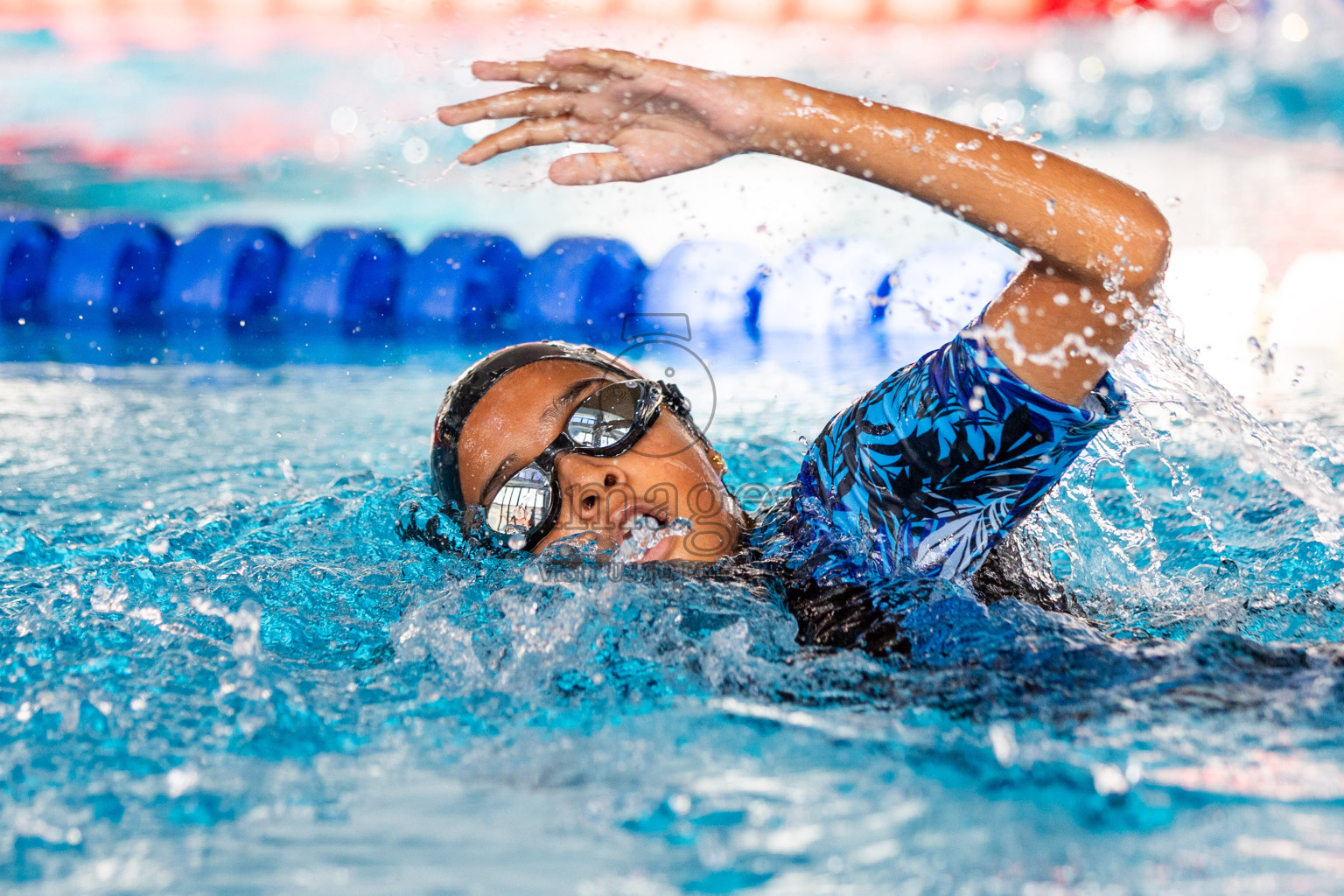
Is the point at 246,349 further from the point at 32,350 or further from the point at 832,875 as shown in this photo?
the point at 832,875

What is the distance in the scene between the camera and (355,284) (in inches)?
218

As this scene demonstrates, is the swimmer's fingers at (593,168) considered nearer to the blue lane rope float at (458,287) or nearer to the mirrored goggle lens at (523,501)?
the mirrored goggle lens at (523,501)

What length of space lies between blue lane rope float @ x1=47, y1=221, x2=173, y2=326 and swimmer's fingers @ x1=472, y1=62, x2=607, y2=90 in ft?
16.2

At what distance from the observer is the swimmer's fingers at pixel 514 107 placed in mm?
1326

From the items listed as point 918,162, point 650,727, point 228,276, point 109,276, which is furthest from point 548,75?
point 109,276

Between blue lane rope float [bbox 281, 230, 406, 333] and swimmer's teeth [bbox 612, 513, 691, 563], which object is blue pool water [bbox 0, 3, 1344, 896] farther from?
blue lane rope float [bbox 281, 230, 406, 333]

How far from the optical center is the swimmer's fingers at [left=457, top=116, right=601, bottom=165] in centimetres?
134

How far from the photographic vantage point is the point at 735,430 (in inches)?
132

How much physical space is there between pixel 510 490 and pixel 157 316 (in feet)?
15.6

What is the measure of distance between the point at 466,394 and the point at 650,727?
66cm

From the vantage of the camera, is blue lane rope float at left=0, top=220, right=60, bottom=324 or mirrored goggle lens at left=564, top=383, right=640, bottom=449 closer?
mirrored goggle lens at left=564, top=383, right=640, bottom=449

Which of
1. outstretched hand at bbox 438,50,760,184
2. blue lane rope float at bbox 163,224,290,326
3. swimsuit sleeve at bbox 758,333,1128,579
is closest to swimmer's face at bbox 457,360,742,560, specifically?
swimsuit sleeve at bbox 758,333,1128,579

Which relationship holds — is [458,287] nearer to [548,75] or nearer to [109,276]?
[109,276]

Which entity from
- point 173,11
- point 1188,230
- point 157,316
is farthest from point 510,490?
point 173,11
